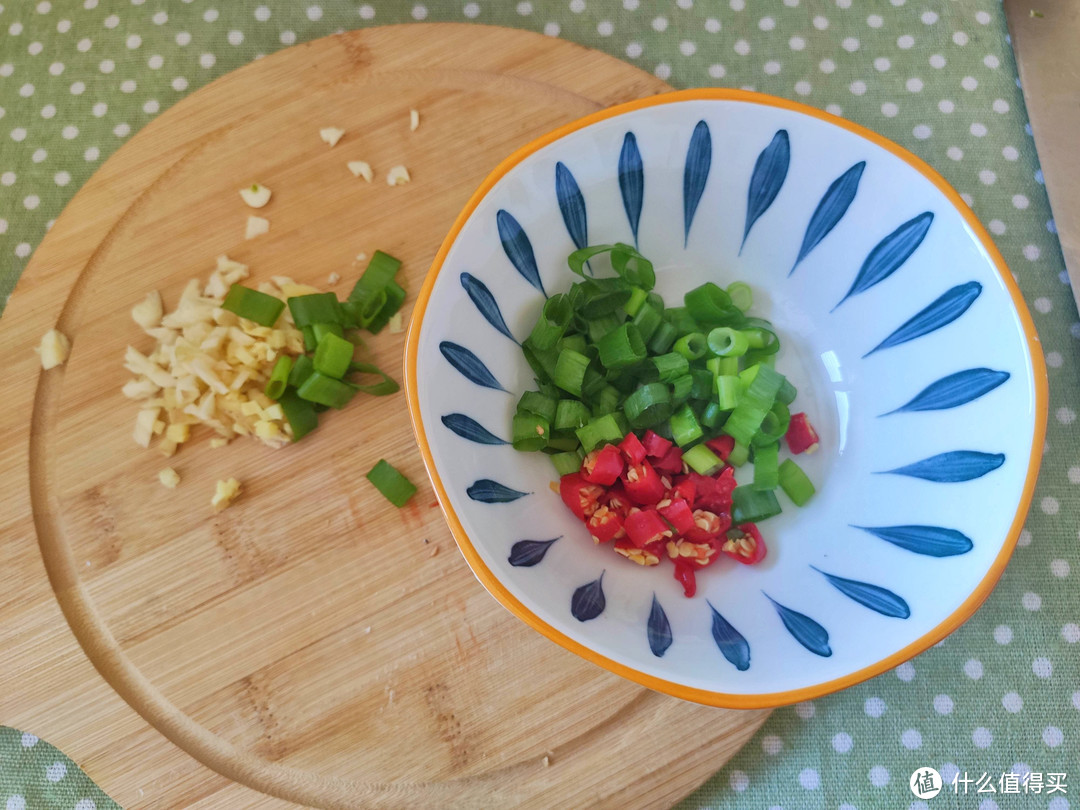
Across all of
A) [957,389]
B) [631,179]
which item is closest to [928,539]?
[957,389]

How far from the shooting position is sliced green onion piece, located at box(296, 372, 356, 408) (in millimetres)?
1149

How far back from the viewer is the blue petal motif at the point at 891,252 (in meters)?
0.98

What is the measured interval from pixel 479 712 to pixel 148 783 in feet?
1.72

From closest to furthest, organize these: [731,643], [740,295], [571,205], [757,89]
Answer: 1. [731,643]
2. [571,205]
3. [740,295]
4. [757,89]

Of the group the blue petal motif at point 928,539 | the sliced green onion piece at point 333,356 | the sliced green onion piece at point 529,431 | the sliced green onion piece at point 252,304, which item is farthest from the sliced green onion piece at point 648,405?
the sliced green onion piece at point 252,304

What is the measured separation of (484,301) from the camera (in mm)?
961

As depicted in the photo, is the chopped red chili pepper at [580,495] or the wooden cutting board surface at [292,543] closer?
the chopped red chili pepper at [580,495]

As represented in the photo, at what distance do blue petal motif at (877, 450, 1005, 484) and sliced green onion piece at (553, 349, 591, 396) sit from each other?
476 millimetres

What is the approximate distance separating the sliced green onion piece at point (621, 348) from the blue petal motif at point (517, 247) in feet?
0.44

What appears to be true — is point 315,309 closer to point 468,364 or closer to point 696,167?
point 468,364

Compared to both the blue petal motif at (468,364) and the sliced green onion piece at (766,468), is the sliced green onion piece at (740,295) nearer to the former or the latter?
the sliced green onion piece at (766,468)

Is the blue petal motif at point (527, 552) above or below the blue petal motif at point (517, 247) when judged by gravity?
below

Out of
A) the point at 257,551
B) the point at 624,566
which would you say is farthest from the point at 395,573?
the point at 624,566

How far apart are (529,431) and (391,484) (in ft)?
0.96
